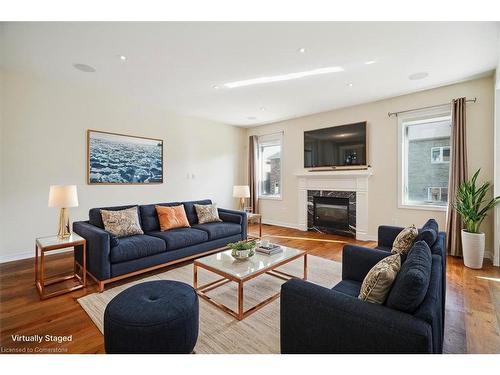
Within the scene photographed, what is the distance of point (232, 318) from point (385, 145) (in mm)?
3991

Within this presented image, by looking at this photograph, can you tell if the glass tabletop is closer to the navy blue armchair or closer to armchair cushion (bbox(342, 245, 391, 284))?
armchair cushion (bbox(342, 245, 391, 284))

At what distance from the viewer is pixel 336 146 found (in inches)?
194

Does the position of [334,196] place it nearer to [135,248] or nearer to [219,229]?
[219,229]

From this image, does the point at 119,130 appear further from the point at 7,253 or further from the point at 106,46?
the point at 7,253

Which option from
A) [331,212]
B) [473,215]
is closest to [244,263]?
[473,215]

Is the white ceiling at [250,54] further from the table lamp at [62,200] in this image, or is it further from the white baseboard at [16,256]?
the white baseboard at [16,256]

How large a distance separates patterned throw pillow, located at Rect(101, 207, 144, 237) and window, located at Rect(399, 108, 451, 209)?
435 cm

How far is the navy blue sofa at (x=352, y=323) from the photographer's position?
1.00 m

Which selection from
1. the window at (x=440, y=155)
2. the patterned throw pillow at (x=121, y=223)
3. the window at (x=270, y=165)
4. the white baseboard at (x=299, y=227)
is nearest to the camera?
the patterned throw pillow at (x=121, y=223)

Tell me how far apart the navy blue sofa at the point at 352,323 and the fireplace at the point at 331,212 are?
351 cm

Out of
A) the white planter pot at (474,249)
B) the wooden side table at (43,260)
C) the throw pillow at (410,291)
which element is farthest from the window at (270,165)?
the throw pillow at (410,291)

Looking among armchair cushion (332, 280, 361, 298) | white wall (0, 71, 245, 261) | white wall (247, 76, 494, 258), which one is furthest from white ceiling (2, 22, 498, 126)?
armchair cushion (332, 280, 361, 298)
